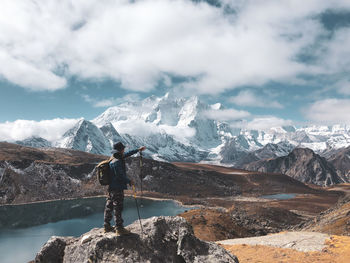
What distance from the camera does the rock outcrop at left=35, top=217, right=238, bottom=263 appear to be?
37.0ft

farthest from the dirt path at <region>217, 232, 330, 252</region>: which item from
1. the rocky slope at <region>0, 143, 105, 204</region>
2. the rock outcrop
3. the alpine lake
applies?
the rocky slope at <region>0, 143, 105, 204</region>

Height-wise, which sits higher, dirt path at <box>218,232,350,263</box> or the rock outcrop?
the rock outcrop

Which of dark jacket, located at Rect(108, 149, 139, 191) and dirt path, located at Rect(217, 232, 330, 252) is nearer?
dark jacket, located at Rect(108, 149, 139, 191)

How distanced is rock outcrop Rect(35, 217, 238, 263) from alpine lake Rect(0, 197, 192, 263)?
6047cm

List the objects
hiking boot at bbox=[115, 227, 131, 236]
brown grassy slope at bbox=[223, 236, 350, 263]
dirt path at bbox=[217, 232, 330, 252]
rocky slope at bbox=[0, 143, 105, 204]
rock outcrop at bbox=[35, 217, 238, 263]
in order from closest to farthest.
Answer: rock outcrop at bbox=[35, 217, 238, 263]
hiking boot at bbox=[115, 227, 131, 236]
brown grassy slope at bbox=[223, 236, 350, 263]
dirt path at bbox=[217, 232, 330, 252]
rocky slope at bbox=[0, 143, 105, 204]

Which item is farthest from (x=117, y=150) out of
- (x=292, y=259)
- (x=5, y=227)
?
(x=5, y=227)

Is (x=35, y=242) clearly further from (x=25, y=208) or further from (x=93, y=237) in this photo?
(x=93, y=237)

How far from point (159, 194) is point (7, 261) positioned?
424ft

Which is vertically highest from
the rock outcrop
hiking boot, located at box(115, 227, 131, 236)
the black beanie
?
the black beanie

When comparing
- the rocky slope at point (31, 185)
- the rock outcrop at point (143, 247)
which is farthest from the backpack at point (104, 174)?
the rocky slope at point (31, 185)

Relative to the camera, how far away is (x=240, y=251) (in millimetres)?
22641

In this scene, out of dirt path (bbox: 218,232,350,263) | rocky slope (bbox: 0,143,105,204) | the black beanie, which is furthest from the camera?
rocky slope (bbox: 0,143,105,204)

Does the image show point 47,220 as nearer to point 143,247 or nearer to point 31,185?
point 31,185

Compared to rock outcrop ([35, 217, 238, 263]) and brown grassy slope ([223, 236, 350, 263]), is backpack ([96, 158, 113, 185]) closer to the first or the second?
rock outcrop ([35, 217, 238, 263])
